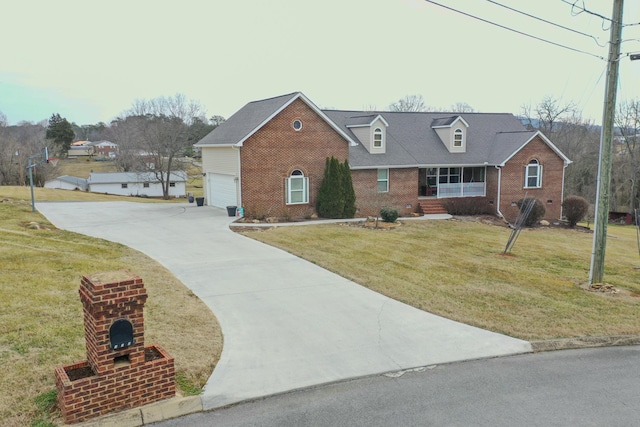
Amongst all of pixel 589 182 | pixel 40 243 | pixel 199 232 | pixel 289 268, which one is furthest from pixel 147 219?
pixel 589 182

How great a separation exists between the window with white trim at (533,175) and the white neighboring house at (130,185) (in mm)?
42102

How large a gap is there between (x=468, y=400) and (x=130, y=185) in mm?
62002

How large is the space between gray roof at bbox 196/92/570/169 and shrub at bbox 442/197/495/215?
2.25 m

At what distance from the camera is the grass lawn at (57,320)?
255 inches

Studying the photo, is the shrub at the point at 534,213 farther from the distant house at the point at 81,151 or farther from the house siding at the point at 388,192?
the distant house at the point at 81,151

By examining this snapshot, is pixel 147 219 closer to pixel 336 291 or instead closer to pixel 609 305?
pixel 336 291

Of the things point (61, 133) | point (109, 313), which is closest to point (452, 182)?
point (109, 313)

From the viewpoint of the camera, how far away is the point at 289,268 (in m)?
14.0

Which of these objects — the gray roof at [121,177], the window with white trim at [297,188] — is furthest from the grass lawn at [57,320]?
the gray roof at [121,177]

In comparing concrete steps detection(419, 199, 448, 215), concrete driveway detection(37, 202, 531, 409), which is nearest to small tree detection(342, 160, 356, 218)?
concrete steps detection(419, 199, 448, 215)

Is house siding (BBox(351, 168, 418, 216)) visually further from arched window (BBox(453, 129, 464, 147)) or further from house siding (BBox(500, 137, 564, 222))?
house siding (BBox(500, 137, 564, 222))

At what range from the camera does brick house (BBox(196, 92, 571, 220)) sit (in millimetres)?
24047

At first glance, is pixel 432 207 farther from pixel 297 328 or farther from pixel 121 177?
pixel 121 177

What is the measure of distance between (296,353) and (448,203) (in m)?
23.2
